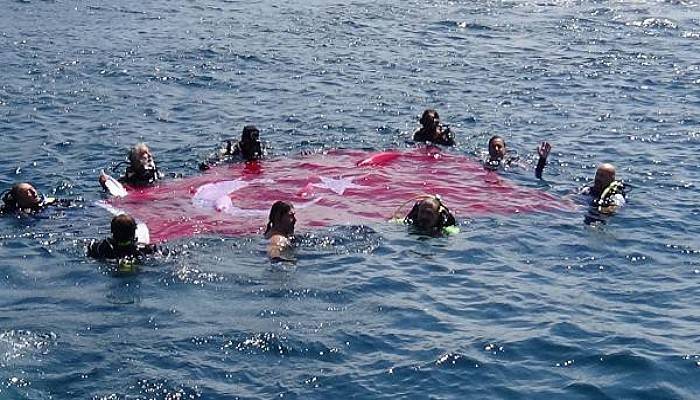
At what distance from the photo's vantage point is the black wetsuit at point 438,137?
2114 cm

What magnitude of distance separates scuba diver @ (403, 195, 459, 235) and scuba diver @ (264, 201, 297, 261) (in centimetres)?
219

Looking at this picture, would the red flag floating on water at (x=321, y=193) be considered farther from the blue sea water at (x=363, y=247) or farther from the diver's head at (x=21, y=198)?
the diver's head at (x=21, y=198)

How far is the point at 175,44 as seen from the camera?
31.4 metres

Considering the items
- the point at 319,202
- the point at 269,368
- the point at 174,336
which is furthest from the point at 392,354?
the point at 319,202

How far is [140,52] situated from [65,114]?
6968 millimetres

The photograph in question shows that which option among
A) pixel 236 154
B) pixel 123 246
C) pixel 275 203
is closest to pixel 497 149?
pixel 236 154

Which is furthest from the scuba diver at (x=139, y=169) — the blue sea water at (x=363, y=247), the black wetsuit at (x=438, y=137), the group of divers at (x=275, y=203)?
the black wetsuit at (x=438, y=137)

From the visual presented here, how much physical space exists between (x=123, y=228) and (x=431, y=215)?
507cm

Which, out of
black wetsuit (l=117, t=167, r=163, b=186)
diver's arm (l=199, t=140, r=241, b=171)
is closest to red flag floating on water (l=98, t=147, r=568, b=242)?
black wetsuit (l=117, t=167, r=163, b=186)

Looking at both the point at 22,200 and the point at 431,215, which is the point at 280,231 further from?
the point at 22,200

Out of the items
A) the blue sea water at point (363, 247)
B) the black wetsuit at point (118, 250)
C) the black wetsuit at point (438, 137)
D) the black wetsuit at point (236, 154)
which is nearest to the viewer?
the blue sea water at point (363, 247)

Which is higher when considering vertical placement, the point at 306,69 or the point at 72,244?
the point at 306,69

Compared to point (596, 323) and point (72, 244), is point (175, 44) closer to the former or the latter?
point (72, 244)

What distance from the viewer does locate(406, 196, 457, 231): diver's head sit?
15750 millimetres
